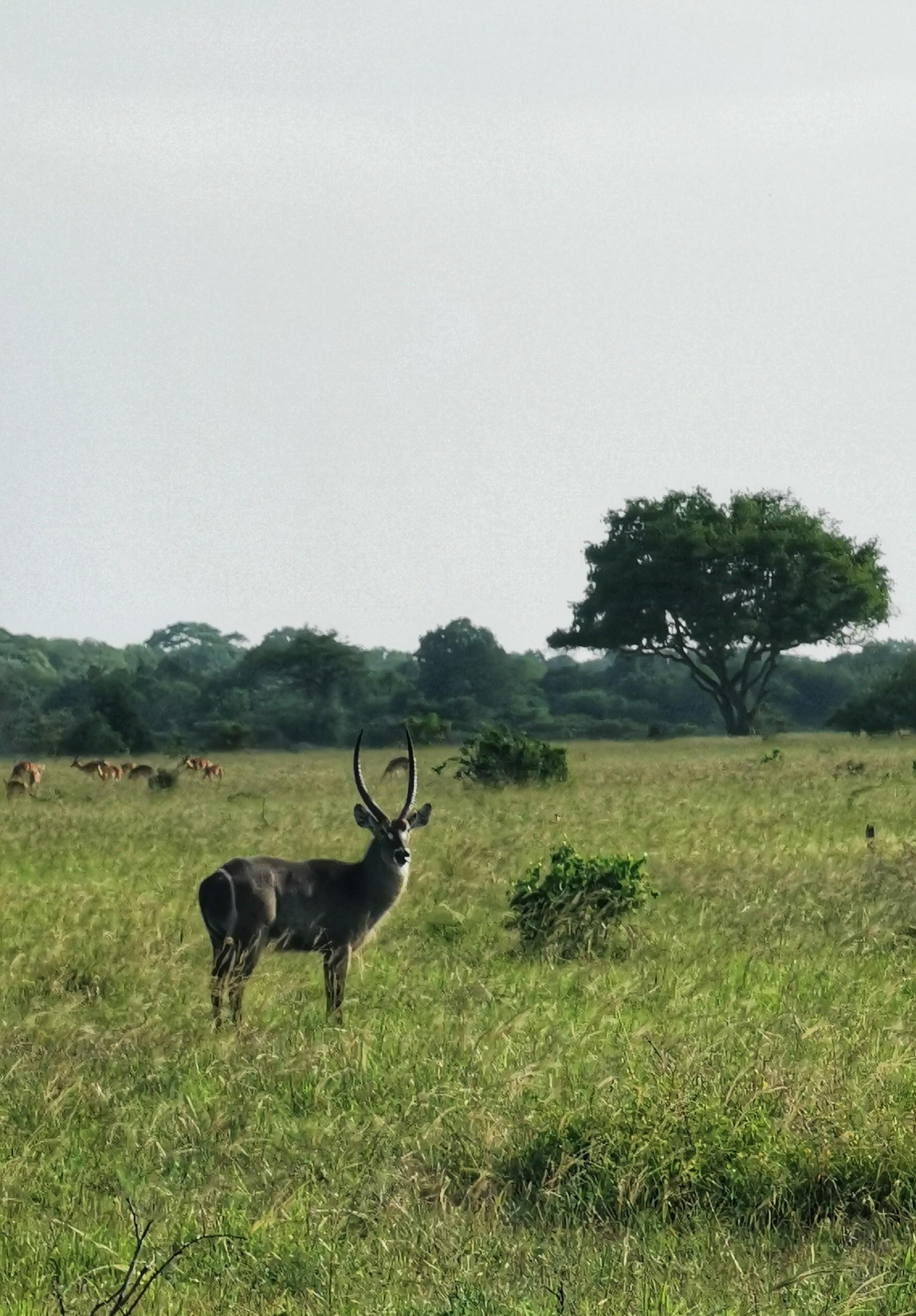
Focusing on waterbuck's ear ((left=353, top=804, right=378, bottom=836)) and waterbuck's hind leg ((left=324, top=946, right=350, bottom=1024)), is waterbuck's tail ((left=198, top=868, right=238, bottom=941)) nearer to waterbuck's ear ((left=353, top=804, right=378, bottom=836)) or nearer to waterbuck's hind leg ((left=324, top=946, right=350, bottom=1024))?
waterbuck's hind leg ((left=324, top=946, right=350, bottom=1024))

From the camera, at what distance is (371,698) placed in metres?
74.2

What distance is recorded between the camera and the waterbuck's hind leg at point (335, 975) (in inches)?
357

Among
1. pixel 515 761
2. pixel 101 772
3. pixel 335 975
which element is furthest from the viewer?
pixel 101 772

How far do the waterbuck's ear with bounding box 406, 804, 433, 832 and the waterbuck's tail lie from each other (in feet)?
3.86

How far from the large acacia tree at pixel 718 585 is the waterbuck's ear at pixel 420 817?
166 feet

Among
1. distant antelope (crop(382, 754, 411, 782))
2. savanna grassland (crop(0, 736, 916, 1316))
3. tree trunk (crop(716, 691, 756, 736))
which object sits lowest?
savanna grassland (crop(0, 736, 916, 1316))

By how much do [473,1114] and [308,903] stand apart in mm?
3134

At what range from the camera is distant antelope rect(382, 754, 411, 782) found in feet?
106

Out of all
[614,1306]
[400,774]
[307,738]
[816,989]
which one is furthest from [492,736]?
[307,738]

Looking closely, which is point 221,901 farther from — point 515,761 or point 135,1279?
point 515,761

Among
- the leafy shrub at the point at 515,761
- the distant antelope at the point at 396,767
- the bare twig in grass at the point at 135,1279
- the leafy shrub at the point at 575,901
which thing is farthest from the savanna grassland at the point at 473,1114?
the distant antelope at the point at 396,767

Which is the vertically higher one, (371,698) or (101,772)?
(371,698)

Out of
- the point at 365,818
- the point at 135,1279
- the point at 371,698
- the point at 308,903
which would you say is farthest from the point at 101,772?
the point at 371,698

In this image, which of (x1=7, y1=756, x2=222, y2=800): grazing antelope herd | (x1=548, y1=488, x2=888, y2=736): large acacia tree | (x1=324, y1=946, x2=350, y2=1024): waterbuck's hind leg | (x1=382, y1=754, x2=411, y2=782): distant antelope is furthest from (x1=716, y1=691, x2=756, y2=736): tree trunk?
(x1=324, y1=946, x2=350, y2=1024): waterbuck's hind leg
